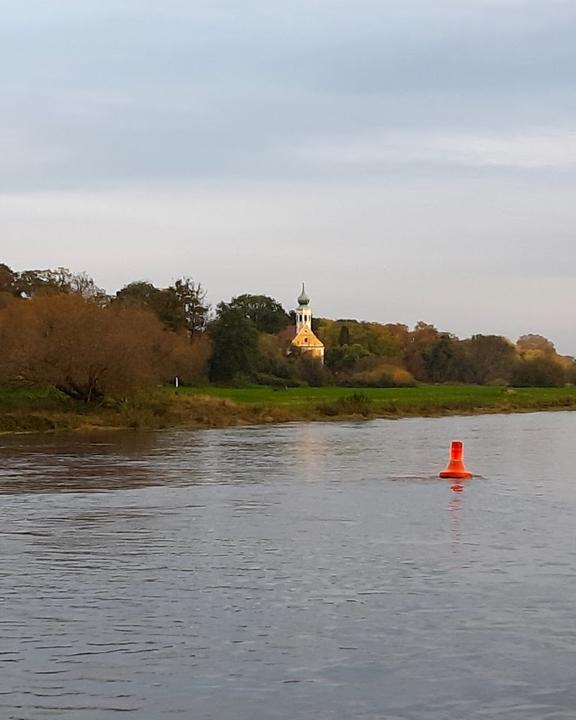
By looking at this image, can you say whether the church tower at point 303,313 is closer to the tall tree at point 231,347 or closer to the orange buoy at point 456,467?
the tall tree at point 231,347

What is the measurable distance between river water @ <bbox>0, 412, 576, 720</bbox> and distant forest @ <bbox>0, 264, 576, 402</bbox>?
24.8 metres

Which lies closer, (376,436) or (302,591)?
(302,591)

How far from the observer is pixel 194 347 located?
85.3 m

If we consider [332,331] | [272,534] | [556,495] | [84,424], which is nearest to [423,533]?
[272,534]

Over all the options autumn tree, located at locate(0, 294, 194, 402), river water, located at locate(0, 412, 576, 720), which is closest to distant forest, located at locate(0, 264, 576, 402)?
autumn tree, located at locate(0, 294, 194, 402)

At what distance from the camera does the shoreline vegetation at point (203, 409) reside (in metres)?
50.0

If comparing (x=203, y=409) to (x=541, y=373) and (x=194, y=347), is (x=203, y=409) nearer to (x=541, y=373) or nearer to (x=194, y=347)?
(x=194, y=347)

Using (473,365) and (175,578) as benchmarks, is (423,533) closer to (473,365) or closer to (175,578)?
(175,578)

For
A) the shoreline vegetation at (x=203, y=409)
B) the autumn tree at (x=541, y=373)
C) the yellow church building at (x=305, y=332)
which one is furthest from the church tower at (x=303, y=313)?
the shoreline vegetation at (x=203, y=409)

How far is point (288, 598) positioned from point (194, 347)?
7311cm

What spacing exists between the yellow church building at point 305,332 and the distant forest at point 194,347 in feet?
6.96

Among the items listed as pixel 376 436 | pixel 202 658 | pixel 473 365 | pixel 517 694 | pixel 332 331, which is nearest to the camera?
pixel 517 694

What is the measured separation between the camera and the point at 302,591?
1298cm

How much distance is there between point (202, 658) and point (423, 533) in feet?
26.4
